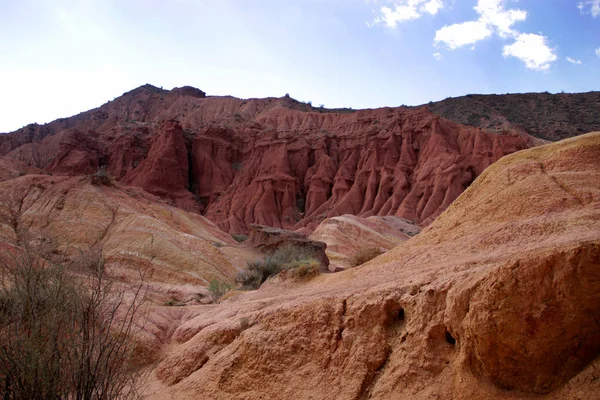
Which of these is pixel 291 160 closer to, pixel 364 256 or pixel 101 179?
pixel 101 179

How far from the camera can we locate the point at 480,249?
7.47 m

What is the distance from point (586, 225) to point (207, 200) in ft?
192

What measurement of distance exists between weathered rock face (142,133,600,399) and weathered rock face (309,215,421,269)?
22162mm

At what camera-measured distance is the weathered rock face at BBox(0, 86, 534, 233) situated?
5044 cm

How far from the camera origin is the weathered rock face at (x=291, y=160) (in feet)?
165

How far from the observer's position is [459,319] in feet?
16.8

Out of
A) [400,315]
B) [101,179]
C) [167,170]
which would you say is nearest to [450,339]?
[400,315]

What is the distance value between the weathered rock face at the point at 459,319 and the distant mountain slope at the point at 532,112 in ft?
188

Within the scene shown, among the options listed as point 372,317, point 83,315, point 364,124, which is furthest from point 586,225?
point 364,124

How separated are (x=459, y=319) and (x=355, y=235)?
103 feet

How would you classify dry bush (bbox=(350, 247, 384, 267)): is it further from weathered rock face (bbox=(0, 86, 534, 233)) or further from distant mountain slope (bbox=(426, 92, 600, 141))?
A: distant mountain slope (bbox=(426, 92, 600, 141))

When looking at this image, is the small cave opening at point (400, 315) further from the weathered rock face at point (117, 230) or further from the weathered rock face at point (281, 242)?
the weathered rock face at point (281, 242)

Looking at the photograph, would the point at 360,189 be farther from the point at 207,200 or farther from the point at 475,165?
the point at 207,200

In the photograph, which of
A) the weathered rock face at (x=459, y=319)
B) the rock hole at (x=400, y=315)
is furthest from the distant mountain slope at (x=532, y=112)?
the rock hole at (x=400, y=315)
